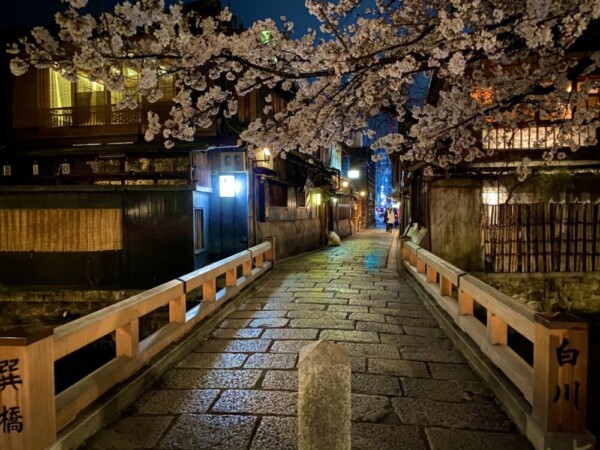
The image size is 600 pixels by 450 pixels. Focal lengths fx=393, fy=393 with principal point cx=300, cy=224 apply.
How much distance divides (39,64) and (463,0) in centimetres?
613

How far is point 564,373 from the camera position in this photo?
359 cm

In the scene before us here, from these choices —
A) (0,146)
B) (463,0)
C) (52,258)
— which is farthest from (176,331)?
(0,146)

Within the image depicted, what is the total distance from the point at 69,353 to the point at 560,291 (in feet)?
46.6

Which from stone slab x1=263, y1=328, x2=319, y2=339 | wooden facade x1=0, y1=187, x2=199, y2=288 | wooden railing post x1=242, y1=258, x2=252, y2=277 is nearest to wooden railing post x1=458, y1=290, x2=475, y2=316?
stone slab x1=263, y1=328, x2=319, y2=339

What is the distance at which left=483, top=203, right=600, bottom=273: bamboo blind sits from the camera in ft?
42.0

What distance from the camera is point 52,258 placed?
1307cm

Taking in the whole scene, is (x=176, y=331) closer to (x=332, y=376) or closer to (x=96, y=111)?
(x=332, y=376)

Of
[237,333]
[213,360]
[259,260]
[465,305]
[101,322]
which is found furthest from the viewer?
[259,260]

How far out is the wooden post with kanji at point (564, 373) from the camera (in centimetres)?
357

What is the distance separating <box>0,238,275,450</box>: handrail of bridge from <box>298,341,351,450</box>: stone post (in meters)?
2.32

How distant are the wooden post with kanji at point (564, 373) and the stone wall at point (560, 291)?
996 cm

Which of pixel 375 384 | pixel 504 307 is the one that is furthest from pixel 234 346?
pixel 504 307

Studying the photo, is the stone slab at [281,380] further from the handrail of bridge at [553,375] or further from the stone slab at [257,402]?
the handrail of bridge at [553,375]

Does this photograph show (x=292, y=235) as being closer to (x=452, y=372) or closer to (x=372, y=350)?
(x=372, y=350)
